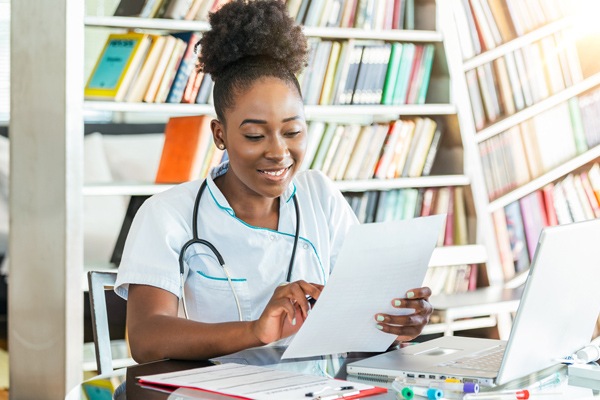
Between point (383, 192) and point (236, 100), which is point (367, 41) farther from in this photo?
point (236, 100)

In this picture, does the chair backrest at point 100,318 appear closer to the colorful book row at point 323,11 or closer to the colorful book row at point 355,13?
the colorful book row at point 323,11

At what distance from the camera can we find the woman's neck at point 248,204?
1789mm

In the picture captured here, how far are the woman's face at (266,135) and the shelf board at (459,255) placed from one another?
1978mm

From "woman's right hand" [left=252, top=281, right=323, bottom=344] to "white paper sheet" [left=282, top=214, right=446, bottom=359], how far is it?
0.16 feet

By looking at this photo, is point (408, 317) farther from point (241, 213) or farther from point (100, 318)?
point (100, 318)

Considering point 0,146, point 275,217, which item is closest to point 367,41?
point 0,146

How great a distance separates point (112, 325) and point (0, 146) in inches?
59.3

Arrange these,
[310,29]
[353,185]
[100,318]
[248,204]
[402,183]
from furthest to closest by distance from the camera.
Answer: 1. [402,183]
2. [353,185]
3. [310,29]
4. [248,204]
5. [100,318]

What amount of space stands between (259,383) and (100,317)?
56cm

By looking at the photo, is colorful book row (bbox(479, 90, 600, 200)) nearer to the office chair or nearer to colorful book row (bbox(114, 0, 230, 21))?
colorful book row (bbox(114, 0, 230, 21))

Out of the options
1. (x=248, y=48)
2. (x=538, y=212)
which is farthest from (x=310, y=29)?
(x=248, y=48)

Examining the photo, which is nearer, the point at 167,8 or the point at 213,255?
the point at 213,255

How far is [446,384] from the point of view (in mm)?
1250

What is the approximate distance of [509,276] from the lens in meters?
3.79
